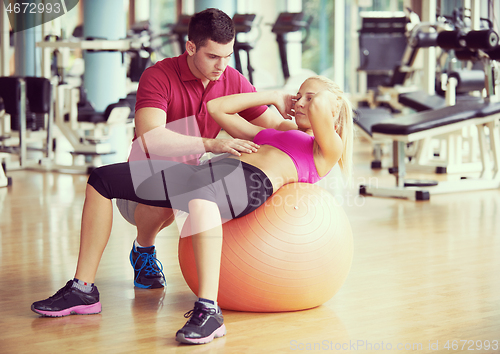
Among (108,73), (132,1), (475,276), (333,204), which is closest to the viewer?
(333,204)

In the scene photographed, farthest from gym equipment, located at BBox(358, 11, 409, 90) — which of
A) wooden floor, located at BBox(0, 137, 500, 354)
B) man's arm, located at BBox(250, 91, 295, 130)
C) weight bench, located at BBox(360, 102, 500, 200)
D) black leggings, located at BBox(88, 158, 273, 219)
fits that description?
black leggings, located at BBox(88, 158, 273, 219)

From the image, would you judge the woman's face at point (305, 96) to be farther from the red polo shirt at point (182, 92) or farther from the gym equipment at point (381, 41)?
the gym equipment at point (381, 41)

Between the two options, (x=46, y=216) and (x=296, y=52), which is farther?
(x=296, y=52)

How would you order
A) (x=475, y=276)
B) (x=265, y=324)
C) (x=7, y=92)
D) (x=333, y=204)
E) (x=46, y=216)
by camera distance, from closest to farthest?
(x=265, y=324)
(x=333, y=204)
(x=475, y=276)
(x=46, y=216)
(x=7, y=92)

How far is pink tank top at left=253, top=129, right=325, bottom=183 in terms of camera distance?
187 centimetres

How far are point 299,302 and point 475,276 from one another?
80 cm

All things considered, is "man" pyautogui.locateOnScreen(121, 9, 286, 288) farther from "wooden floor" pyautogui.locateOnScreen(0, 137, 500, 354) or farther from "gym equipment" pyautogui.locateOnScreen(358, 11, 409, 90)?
"gym equipment" pyautogui.locateOnScreen(358, 11, 409, 90)

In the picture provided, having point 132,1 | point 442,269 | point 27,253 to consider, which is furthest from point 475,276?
point 132,1

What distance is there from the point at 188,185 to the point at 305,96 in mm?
444

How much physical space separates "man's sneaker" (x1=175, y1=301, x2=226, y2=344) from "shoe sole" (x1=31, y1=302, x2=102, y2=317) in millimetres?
352

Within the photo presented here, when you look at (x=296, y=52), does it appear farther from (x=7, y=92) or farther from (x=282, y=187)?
(x=282, y=187)

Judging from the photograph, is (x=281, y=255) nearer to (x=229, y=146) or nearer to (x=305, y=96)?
(x=229, y=146)

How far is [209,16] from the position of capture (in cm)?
186

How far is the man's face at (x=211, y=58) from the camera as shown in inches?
73.7
